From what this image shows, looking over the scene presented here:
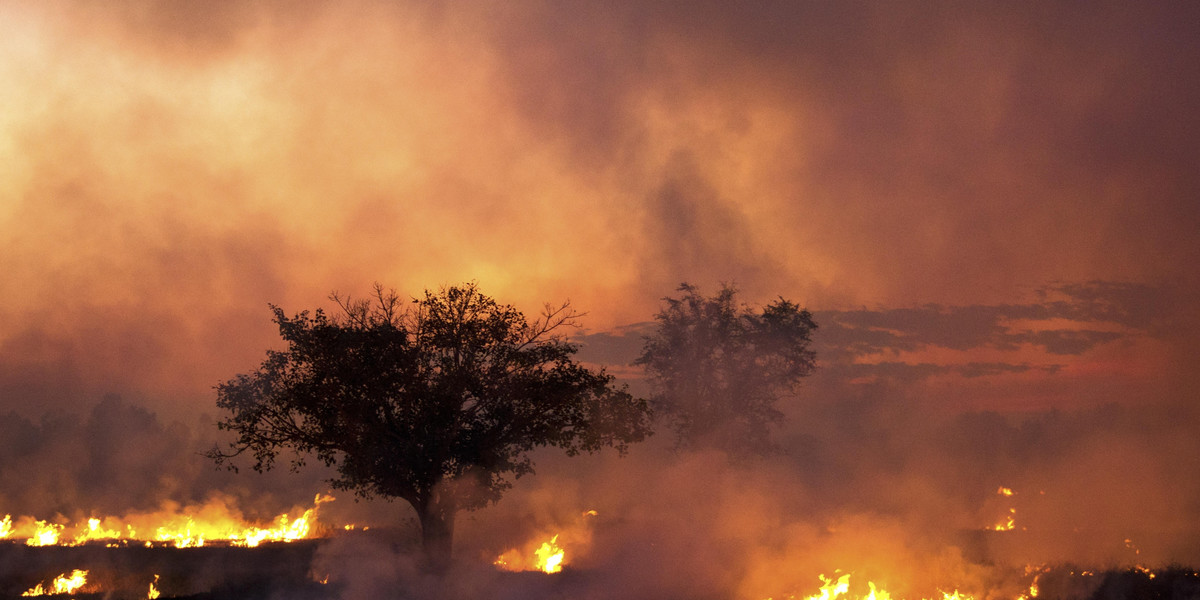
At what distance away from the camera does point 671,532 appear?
42.5m

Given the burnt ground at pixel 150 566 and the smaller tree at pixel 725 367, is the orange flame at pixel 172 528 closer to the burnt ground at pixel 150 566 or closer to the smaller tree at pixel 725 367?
the burnt ground at pixel 150 566

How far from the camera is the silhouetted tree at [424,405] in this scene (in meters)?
33.1

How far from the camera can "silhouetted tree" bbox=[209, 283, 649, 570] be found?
3312 cm

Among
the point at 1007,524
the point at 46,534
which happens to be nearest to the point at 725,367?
the point at 1007,524

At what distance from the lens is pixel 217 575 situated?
34.8 metres

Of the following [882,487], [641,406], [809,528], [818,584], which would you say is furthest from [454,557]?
[882,487]

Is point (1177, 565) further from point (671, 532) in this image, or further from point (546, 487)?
point (546, 487)

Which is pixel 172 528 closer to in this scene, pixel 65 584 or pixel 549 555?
pixel 65 584

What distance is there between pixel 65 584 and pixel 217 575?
229 inches

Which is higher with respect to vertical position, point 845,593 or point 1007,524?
point 1007,524

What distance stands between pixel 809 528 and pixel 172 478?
280 feet

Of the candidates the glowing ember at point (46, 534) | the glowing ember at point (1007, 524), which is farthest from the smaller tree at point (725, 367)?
the glowing ember at point (46, 534)

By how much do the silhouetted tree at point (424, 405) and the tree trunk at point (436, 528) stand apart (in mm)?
36

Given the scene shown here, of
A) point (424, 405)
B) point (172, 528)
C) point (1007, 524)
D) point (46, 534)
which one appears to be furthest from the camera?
point (1007, 524)
